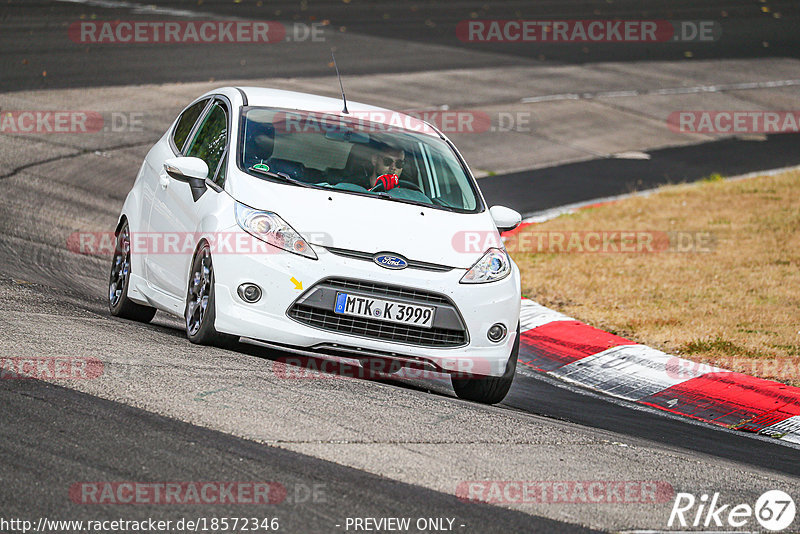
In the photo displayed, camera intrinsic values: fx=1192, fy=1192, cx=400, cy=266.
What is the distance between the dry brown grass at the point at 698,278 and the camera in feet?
31.3

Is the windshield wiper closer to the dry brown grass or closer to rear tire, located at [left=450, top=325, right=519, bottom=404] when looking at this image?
rear tire, located at [left=450, top=325, right=519, bottom=404]

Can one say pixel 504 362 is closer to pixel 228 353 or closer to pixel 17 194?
pixel 228 353

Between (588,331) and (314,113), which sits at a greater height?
(314,113)

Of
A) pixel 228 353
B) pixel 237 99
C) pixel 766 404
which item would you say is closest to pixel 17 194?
pixel 237 99

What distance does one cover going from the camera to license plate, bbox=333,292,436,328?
22.2 feet

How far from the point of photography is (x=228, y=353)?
276 inches

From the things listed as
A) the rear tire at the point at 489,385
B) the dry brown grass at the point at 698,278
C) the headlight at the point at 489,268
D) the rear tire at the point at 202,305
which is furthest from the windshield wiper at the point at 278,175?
the dry brown grass at the point at 698,278

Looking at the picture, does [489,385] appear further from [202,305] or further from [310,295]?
[202,305]

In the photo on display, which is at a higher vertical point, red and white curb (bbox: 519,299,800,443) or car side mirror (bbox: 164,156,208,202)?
car side mirror (bbox: 164,156,208,202)

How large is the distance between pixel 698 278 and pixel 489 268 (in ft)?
16.3

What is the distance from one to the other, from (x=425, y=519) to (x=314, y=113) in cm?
416

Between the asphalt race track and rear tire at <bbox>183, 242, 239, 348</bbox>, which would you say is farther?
rear tire at <bbox>183, 242, 239, 348</bbox>

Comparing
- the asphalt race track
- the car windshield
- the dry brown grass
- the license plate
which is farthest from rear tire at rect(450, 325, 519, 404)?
the dry brown grass

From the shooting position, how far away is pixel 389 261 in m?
6.83
